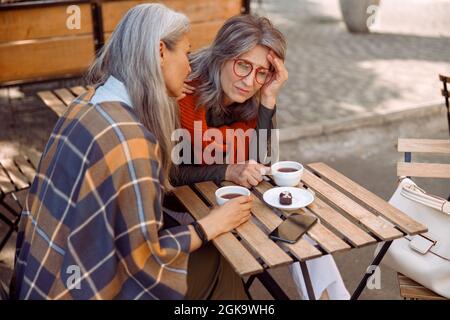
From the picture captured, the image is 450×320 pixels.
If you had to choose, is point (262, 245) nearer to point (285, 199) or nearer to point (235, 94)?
point (285, 199)

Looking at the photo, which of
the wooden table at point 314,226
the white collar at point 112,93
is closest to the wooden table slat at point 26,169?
the wooden table at point 314,226

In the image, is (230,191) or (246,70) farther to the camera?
(246,70)

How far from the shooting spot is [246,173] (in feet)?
9.05

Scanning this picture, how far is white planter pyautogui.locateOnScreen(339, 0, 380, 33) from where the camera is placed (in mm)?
8664

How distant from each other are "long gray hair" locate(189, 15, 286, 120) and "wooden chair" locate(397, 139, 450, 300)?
788mm

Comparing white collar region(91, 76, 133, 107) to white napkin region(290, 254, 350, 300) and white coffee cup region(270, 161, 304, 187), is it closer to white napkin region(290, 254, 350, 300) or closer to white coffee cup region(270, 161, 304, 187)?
white coffee cup region(270, 161, 304, 187)

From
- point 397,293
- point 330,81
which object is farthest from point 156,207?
point 330,81

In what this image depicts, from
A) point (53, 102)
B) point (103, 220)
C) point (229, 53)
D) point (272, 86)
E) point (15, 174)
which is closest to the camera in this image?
point (103, 220)

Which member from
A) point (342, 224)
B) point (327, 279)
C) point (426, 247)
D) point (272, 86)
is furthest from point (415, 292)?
point (272, 86)

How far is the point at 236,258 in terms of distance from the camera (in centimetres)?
213

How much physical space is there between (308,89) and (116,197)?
4856 mm

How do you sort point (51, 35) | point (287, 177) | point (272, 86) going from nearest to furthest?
point (287, 177)
point (272, 86)
point (51, 35)

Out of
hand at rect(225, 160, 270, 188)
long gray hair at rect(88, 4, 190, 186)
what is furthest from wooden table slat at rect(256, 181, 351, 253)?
long gray hair at rect(88, 4, 190, 186)
